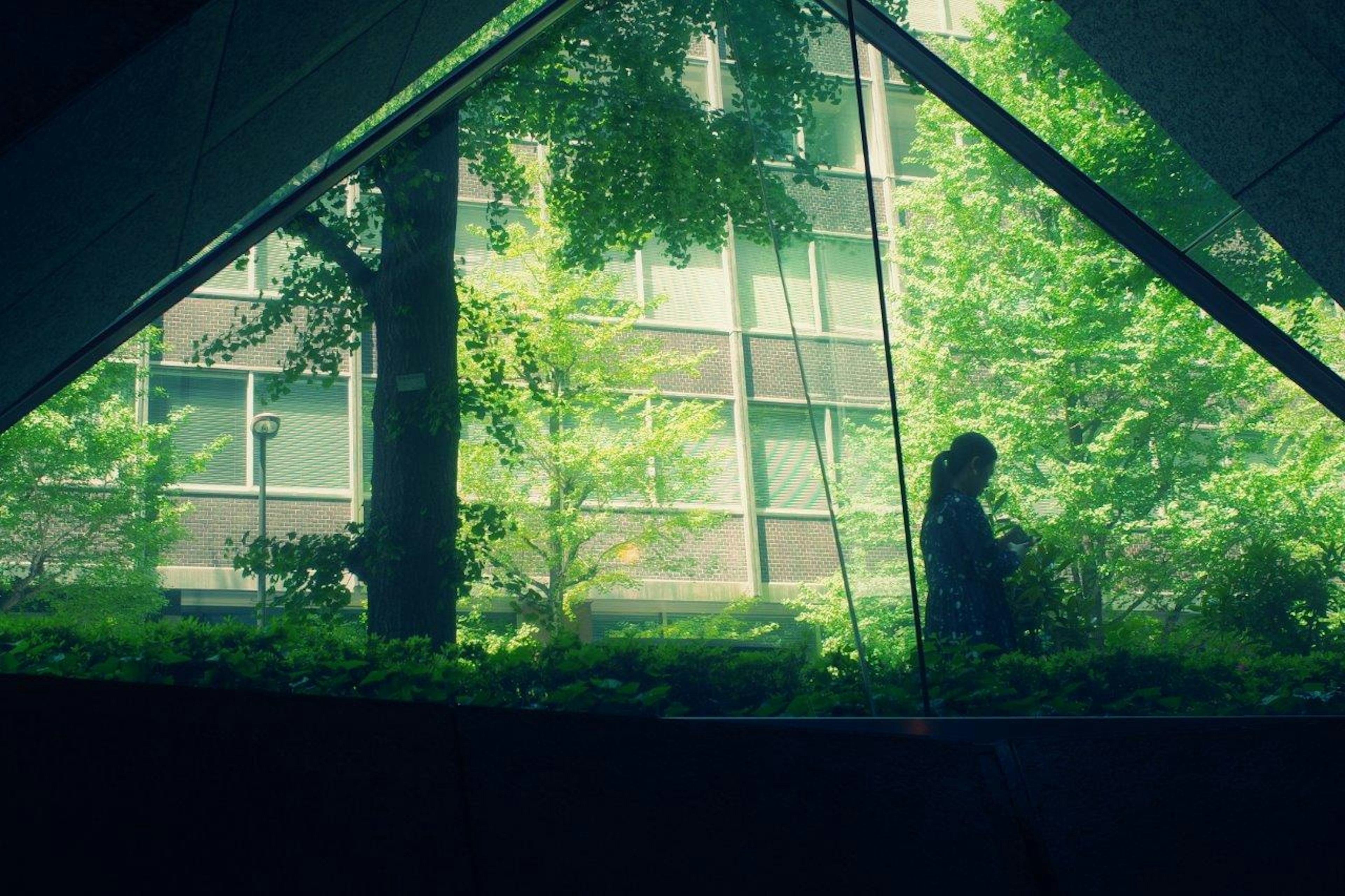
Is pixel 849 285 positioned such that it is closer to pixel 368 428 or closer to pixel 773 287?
pixel 773 287

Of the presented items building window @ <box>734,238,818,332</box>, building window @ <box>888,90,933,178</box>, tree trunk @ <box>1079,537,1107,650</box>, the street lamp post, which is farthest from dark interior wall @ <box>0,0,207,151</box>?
tree trunk @ <box>1079,537,1107,650</box>

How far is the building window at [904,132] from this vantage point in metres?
6.85

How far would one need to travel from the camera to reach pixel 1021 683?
20.5 feet

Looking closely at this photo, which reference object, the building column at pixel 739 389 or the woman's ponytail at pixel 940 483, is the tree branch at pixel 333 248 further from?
the woman's ponytail at pixel 940 483

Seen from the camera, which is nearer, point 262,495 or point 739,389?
point 739,389

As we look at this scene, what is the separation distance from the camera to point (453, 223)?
898 cm

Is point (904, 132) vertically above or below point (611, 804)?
above

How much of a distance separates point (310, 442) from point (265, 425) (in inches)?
12.5

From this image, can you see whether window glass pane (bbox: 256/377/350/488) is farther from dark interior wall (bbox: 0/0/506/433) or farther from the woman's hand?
the woman's hand

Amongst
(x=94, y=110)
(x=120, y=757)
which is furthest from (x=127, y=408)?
(x=120, y=757)

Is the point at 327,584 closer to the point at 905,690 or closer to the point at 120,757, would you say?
the point at 905,690

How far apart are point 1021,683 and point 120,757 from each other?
5.07 meters

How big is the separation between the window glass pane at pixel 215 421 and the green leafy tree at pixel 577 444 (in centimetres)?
159

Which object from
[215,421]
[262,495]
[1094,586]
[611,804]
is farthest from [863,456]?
[1094,586]
